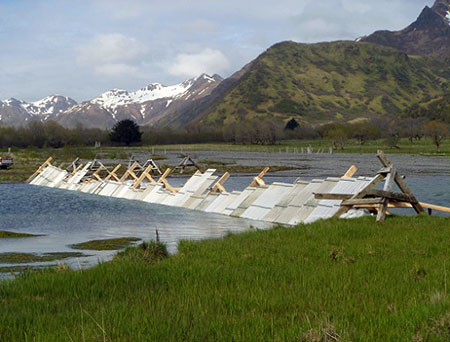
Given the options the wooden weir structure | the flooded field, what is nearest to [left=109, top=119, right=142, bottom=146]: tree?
the flooded field

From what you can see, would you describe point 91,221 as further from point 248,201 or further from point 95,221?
point 248,201

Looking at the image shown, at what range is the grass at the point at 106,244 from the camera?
21.1 m

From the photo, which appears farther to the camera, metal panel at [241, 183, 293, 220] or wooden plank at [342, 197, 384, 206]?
metal panel at [241, 183, 293, 220]

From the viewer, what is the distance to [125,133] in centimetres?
15812

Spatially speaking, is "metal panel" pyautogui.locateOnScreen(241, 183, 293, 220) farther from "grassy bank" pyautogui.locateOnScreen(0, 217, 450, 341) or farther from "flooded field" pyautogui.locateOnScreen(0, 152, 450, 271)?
"grassy bank" pyautogui.locateOnScreen(0, 217, 450, 341)

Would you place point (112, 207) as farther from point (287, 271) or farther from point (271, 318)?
point (271, 318)

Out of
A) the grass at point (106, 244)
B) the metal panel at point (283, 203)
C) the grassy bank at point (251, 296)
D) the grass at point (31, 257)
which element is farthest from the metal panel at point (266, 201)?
the grassy bank at point (251, 296)

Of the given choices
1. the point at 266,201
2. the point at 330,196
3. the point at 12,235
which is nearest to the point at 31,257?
the point at 12,235

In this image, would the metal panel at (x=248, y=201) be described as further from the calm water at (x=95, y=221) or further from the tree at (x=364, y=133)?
the tree at (x=364, y=133)

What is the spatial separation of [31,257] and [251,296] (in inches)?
464

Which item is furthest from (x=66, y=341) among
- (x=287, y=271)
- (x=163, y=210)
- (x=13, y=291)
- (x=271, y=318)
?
(x=163, y=210)

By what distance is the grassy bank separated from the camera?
714cm

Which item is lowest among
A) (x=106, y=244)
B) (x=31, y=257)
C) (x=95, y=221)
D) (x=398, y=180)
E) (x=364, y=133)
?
(x=95, y=221)

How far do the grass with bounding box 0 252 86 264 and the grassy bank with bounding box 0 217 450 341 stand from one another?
525 cm
